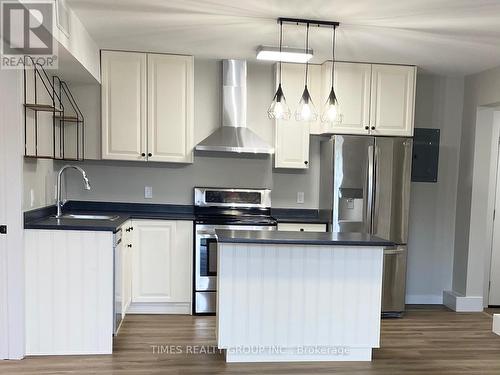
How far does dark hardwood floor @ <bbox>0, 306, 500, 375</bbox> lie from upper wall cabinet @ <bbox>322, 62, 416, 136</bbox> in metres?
1.91

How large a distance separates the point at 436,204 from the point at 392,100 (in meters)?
1.33

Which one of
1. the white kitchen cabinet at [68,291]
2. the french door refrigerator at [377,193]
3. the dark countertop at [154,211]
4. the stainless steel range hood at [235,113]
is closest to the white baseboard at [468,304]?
the french door refrigerator at [377,193]

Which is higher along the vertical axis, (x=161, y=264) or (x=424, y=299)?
(x=161, y=264)

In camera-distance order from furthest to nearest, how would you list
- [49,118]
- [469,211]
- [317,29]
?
[469,211] < [49,118] < [317,29]

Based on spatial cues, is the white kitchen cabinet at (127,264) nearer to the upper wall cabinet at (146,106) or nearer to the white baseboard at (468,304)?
the upper wall cabinet at (146,106)

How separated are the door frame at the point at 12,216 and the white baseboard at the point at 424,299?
379 centimetres

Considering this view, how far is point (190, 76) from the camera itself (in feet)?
13.4

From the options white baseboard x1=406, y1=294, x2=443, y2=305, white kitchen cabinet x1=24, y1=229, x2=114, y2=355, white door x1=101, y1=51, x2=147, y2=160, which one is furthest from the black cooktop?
white baseboard x1=406, y1=294, x2=443, y2=305

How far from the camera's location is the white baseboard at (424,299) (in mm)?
4664

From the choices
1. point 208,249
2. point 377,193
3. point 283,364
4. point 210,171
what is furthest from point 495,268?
point 210,171

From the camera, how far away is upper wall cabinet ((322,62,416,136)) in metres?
4.12

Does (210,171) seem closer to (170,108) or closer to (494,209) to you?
(170,108)

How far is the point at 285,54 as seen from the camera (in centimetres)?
347

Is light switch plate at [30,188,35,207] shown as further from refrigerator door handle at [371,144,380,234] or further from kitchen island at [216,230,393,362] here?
refrigerator door handle at [371,144,380,234]
